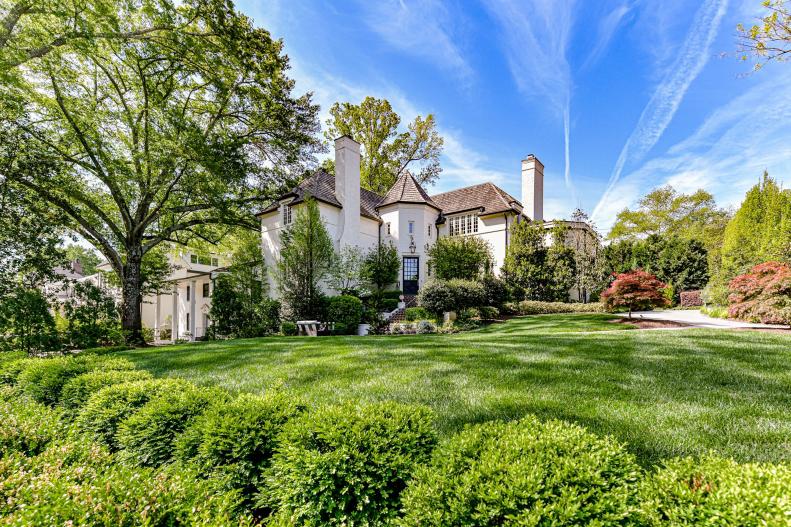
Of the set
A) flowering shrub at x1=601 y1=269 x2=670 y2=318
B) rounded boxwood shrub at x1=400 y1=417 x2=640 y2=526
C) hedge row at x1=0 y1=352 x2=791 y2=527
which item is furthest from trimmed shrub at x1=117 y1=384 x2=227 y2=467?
flowering shrub at x1=601 y1=269 x2=670 y2=318

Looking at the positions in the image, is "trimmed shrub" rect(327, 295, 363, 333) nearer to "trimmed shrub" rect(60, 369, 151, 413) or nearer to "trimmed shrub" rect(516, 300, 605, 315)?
"trimmed shrub" rect(516, 300, 605, 315)

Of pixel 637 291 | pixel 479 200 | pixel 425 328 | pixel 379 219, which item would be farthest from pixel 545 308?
pixel 379 219

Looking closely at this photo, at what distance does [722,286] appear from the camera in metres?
14.8

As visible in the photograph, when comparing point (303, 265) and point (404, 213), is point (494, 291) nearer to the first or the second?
point (404, 213)

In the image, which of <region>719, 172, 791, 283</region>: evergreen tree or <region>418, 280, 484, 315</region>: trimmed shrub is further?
<region>418, 280, 484, 315</region>: trimmed shrub

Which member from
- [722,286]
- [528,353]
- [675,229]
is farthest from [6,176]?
[675,229]

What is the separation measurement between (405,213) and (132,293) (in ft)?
47.0

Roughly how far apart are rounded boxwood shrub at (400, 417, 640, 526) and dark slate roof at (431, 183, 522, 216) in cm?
1994

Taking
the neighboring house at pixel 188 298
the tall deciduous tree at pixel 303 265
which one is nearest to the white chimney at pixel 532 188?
the tall deciduous tree at pixel 303 265

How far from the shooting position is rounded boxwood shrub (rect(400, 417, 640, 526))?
1333 millimetres

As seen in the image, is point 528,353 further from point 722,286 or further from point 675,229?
point 675,229

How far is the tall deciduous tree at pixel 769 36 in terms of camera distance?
5.48m

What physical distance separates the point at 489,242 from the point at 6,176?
21.4 metres

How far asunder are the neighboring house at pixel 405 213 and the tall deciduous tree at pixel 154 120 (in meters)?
2.56
